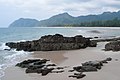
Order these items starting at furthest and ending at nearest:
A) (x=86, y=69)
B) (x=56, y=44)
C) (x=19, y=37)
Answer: (x=19, y=37)
(x=56, y=44)
(x=86, y=69)

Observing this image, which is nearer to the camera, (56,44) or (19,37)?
(56,44)

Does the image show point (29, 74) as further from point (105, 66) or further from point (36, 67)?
point (105, 66)

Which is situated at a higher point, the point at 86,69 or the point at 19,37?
the point at 19,37

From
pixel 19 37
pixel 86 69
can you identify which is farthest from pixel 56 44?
pixel 19 37

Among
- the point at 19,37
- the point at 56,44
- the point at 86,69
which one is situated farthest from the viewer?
the point at 19,37

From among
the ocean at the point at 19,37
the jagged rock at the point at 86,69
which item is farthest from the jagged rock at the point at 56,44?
the jagged rock at the point at 86,69

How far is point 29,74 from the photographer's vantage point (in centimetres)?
2545

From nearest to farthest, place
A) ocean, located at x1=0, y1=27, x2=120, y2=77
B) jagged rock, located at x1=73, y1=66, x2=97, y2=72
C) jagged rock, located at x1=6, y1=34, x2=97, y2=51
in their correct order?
jagged rock, located at x1=73, y1=66, x2=97, y2=72
ocean, located at x1=0, y1=27, x2=120, y2=77
jagged rock, located at x1=6, y1=34, x2=97, y2=51

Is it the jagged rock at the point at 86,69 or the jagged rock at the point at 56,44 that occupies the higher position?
the jagged rock at the point at 56,44

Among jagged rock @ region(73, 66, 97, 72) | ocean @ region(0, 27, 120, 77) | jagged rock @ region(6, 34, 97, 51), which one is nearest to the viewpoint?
jagged rock @ region(73, 66, 97, 72)

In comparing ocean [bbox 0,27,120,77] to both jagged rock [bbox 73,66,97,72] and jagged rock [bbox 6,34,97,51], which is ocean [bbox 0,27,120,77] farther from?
jagged rock [bbox 73,66,97,72]

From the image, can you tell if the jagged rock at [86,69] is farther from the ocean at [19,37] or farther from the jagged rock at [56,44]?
the jagged rock at [56,44]

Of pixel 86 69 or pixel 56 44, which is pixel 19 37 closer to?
pixel 56 44

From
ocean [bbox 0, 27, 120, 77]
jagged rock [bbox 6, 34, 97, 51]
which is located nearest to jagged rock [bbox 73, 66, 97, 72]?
ocean [bbox 0, 27, 120, 77]
